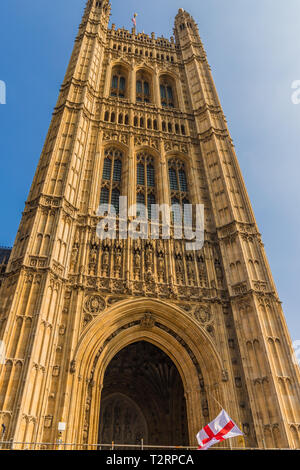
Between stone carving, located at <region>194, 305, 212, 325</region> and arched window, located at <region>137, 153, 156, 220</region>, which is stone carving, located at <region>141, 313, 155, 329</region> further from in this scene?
arched window, located at <region>137, 153, 156, 220</region>

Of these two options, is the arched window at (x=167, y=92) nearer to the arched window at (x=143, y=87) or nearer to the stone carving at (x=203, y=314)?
the arched window at (x=143, y=87)

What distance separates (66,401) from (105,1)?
34640mm

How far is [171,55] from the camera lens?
33312 millimetres

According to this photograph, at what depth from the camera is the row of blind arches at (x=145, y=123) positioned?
25.2 meters

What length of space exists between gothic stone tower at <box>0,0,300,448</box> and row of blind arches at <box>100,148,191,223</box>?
0.09m

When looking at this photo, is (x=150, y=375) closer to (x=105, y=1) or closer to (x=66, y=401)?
(x=66, y=401)

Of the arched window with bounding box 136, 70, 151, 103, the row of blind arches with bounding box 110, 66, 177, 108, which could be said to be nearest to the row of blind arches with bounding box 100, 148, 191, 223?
the row of blind arches with bounding box 110, 66, 177, 108

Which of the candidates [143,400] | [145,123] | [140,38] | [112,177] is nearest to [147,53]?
[140,38]

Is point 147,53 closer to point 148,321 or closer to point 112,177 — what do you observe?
point 112,177

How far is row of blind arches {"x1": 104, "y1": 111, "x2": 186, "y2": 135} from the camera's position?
82.8 feet

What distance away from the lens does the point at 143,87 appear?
30328 mm

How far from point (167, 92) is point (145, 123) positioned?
6444 millimetres

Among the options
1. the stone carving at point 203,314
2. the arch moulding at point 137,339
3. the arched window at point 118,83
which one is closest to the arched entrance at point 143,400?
the arch moulding at point 137,339

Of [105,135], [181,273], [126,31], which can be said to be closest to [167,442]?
[181,273]
